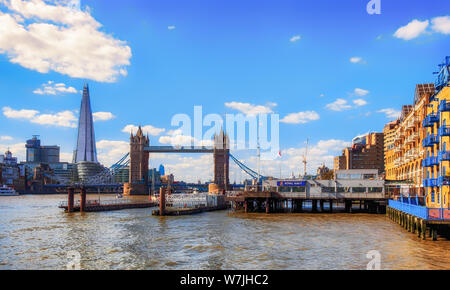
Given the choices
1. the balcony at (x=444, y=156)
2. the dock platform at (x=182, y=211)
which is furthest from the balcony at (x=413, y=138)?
the dock platform at (x=182, y=211)

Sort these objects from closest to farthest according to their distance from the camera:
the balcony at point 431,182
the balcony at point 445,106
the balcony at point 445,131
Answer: the balcony at point 445,131, the balcony at point 445,106, the balcony at point 431,182

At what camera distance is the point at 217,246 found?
145ft

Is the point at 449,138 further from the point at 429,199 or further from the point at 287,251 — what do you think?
the point at 287,251

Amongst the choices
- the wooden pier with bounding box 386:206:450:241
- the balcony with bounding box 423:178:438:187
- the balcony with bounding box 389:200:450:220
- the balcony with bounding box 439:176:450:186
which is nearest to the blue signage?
the balcony with bounding box 423:178:438:187

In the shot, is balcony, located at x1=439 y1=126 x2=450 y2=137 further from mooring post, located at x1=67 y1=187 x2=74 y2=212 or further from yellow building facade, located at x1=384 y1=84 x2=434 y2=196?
mooring post, located at x1=67 y1=187 x2=74 y2=212

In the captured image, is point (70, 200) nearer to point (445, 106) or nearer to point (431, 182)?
point (431, 182)

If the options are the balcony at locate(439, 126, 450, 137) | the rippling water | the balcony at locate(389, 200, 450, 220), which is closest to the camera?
the rippling water

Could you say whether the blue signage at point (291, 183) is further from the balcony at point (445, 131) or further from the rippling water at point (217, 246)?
the balcony at point (445, 131)

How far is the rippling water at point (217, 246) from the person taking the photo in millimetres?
35250

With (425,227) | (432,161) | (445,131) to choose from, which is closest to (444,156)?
(445,131)

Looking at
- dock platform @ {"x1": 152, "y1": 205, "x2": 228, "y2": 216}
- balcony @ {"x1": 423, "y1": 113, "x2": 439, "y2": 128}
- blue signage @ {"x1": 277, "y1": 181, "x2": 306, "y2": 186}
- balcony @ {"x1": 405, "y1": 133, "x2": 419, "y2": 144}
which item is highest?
balcony @ {"x1": 423, "y1": 113, "x2": 439, "y2": 128}

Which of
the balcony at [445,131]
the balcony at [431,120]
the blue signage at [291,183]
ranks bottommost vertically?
the blue signage at [291,183]

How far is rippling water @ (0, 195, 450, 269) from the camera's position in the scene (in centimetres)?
3525
